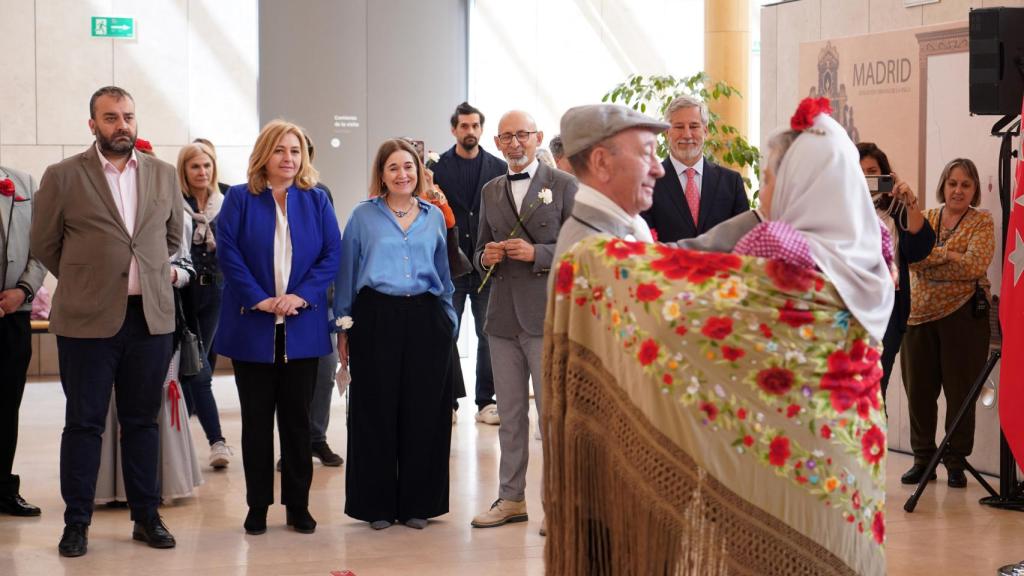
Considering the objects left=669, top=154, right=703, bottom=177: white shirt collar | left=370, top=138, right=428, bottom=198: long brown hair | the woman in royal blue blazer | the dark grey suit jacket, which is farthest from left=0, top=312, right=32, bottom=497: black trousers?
left=669, top=154, right=703, bottom=177: white shirt collar

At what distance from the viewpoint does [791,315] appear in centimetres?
291

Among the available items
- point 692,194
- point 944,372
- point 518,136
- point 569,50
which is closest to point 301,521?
point 518,136

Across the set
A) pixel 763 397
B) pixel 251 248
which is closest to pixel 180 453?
pixel 251 248

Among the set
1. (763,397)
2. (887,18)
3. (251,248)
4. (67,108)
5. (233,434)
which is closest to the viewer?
(763,397)

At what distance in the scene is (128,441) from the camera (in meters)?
5.26

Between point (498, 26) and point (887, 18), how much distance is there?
5186 mm

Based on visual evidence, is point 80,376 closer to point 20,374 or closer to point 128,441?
point 128,441

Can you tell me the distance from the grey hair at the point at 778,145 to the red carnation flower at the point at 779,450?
63 cm

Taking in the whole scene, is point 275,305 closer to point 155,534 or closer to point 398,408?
point 398,408

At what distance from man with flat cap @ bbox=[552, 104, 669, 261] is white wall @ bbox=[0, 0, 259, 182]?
8220mm

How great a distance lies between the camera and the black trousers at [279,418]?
5.45 metres

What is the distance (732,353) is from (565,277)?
16.6 inches

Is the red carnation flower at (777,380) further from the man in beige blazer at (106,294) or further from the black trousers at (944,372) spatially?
the black trousers at (944,372)

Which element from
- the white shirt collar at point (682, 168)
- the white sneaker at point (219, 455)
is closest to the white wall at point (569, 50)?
the white sneaker at point (219, 455)
